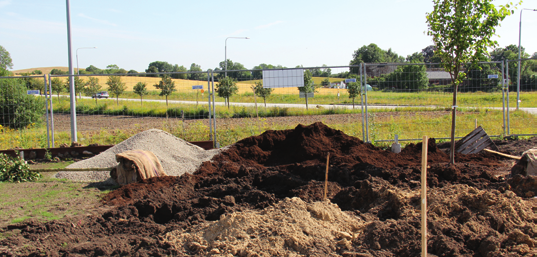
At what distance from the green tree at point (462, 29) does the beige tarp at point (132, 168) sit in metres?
6.81

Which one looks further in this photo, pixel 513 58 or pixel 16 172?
pixel 513 58

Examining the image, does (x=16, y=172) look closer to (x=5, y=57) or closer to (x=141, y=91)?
(x=141, y=91)

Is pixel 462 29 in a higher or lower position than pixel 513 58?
lower

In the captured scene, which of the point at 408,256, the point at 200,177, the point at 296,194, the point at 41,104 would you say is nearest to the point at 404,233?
the point at 408,256

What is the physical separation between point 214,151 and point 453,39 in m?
6.38

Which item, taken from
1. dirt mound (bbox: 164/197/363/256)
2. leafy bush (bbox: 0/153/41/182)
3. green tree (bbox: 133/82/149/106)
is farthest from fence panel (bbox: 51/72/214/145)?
dirt mound (bbox: 164/197/363/256)

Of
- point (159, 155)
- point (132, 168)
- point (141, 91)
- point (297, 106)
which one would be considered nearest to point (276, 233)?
point (132, 168)

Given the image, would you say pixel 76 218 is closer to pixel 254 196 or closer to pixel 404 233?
pixel 254 196

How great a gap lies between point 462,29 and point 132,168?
24.3 ft

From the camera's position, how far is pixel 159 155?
905 centimetres

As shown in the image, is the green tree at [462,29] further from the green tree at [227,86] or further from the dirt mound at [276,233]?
the green tree at [227,86]

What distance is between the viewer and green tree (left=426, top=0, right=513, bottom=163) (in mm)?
7055

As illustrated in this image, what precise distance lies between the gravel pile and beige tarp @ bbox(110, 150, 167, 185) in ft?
1.85

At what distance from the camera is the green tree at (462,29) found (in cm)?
705
